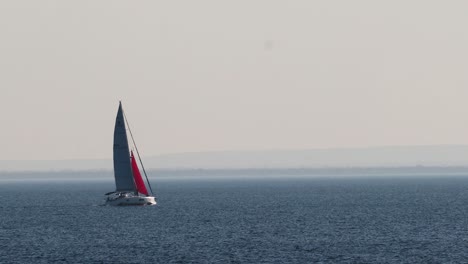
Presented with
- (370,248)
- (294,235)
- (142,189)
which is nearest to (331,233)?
(294,235)

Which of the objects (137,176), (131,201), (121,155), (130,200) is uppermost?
(121,155)

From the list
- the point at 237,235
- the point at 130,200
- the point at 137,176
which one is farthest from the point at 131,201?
the point at 237,235

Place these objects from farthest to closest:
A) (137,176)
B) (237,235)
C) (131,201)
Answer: (131,201), (137,176), (237,235)

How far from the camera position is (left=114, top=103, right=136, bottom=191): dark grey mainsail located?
142125mm

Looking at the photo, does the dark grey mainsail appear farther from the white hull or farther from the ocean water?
the ocean water

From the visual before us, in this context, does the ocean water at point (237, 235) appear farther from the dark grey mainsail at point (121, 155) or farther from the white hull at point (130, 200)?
the dark grey mainsail at point (121, 155)

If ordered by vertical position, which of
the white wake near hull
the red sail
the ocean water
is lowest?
the ocean water

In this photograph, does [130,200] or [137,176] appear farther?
[130,200]

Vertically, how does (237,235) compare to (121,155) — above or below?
below

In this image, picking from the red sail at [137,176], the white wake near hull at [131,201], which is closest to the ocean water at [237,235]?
the white wake near hull at [131,201]

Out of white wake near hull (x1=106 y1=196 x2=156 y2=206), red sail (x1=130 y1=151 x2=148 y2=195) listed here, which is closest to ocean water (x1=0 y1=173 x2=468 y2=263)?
white wake near hull (x1=106 y1=196 x2=156 y2=206)

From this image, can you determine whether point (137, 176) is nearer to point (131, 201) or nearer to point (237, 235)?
point (131, 201)

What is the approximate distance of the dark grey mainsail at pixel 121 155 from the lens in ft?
466

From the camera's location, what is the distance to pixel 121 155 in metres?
144
